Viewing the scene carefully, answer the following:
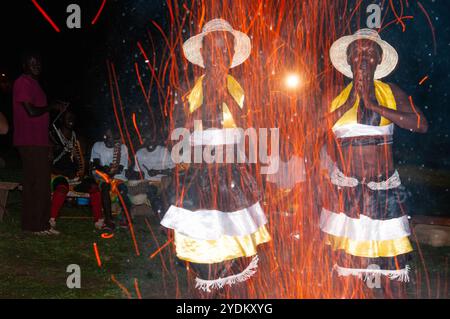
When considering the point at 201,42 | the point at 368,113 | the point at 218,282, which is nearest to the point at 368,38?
the point at 368,113

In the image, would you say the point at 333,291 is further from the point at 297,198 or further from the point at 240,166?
the point at 297,198

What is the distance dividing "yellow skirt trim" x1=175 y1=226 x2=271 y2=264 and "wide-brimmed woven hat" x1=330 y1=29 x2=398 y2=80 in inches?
73.2

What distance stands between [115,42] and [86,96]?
6.96ft

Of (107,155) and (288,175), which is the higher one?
(107,155)

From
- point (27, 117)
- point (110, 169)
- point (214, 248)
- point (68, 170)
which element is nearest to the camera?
point (214, 248)

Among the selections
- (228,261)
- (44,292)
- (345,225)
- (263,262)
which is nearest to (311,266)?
(263,262)

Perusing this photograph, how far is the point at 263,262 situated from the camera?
6.54 m

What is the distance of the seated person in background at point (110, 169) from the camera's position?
851 centimetres

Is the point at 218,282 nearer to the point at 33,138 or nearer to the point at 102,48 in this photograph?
the point at 33,138

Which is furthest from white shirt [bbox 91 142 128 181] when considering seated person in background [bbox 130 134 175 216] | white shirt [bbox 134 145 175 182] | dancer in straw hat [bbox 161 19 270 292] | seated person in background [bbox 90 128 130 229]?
dancer in straw hat [bbox 161 19 270 292]

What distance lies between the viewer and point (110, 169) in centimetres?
909

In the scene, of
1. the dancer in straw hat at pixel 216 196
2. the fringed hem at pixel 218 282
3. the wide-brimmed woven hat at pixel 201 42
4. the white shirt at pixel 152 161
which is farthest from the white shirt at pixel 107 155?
the fringed hem at pixel 218 282

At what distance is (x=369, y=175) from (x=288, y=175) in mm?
3486

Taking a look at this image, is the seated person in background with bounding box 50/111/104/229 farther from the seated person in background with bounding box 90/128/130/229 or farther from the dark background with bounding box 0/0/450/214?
the dark background with bounding box 0/0/450/214
